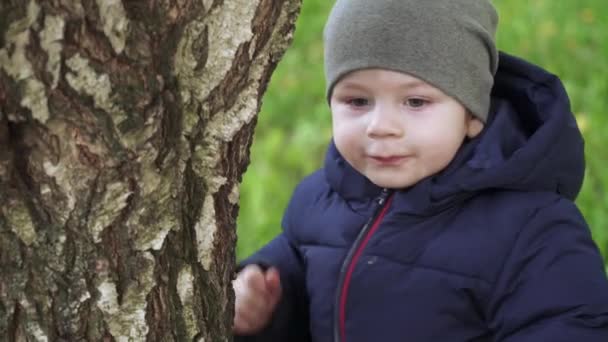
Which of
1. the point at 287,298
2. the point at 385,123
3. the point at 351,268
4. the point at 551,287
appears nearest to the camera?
the point at 551,287

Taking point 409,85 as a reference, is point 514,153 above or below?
below

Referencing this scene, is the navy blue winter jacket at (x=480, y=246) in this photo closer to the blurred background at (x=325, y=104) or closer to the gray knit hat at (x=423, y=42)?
the gray knit hat at (x=423, y=42)

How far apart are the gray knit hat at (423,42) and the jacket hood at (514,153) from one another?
0.09 metres

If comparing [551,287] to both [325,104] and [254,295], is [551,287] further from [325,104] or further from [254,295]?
[325,104]

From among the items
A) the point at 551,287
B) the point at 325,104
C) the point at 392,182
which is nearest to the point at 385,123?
the point at 392,182

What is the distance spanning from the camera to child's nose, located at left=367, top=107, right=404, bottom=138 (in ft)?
7.22

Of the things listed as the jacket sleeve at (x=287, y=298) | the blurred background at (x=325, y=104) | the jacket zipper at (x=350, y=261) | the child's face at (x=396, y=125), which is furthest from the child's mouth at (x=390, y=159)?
the blurred background at (x=325, y=104)

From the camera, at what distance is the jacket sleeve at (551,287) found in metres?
2.07

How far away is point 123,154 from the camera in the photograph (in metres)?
1.64

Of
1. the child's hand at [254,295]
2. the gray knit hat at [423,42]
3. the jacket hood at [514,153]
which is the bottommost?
the child's hand at [254,295]

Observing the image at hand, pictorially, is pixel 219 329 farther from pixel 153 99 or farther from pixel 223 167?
pixel 153 99

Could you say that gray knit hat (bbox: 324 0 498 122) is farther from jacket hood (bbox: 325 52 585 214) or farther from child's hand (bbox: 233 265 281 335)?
child's hand (bbox: 233 265 281 335)

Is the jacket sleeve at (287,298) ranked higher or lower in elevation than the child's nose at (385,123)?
lower

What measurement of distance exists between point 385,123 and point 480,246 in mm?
317
